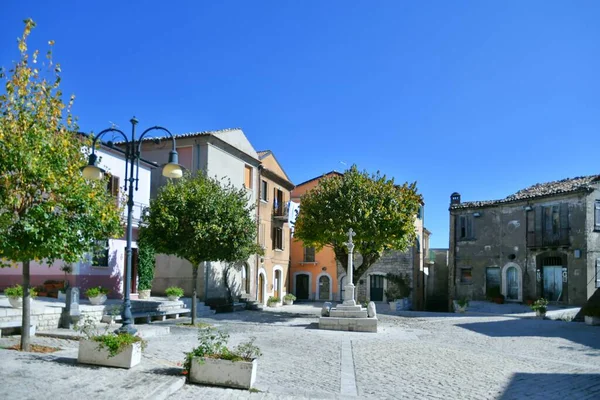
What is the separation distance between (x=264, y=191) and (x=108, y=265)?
540 inches

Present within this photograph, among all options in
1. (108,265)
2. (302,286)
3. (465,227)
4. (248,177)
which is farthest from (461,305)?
(108,265)

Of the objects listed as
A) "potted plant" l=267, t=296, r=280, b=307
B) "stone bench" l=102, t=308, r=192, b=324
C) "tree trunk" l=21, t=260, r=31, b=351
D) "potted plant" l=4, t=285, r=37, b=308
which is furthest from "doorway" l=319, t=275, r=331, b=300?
"tree trunk" l=21, t=260, r=31, b=351

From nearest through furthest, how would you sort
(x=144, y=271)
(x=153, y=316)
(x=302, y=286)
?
(x=153, y=316), (x=144, y=271), (x=302, y=286)

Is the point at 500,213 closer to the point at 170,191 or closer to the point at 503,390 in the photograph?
the point at 170,191

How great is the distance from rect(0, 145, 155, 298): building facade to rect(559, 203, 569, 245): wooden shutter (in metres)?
23.0

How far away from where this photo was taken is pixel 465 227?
35219 millimetres

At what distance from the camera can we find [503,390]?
9672 millimetres

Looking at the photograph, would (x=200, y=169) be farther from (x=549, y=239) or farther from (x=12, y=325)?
(x=549, y=239)

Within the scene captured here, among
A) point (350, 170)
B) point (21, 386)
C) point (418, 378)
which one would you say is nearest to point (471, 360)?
point (418, 378)

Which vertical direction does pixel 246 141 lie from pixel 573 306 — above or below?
above

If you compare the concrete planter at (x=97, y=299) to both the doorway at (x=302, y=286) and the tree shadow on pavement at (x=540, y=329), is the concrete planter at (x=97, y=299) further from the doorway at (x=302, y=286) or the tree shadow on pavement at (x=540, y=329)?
the doorway at (x=302, y=286)

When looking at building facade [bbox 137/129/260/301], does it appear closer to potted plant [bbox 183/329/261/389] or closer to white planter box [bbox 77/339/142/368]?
white planter box [bbox 77/339/142/368]

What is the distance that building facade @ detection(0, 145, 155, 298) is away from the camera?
20.0 m

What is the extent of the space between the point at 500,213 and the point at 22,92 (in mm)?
29710
